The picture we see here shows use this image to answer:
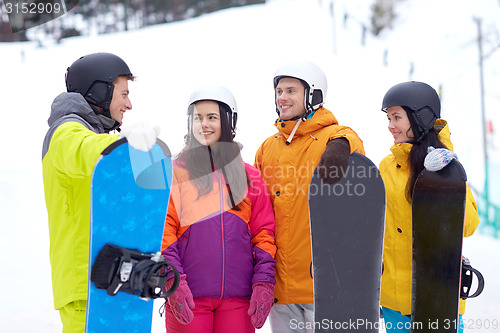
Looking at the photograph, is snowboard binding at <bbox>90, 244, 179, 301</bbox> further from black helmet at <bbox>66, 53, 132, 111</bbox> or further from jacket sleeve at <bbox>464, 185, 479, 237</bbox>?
jacket sleeve at <bbox>464, 185, 479, 237</bbox>

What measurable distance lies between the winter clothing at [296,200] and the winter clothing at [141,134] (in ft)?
3.41

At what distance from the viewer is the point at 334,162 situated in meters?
2.64

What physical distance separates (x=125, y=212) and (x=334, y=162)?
1.06 meters

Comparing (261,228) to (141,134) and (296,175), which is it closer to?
(296,175)

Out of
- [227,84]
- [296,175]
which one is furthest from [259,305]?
[227,84]

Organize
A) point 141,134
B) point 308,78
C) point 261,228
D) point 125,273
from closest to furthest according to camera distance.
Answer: point 141,134 < point 125,273 < point 261,228 < point 308,78

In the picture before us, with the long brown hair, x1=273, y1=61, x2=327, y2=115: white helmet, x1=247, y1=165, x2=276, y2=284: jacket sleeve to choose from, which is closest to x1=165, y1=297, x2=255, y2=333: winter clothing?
x1=247, y1=165, x2=276, y2=284: jacket sleeve

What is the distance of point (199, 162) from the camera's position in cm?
283

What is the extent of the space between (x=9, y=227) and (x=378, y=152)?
7.34m

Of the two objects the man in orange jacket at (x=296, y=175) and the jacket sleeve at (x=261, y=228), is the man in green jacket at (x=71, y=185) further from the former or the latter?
the man in orange jacket at (x=296, y=175)

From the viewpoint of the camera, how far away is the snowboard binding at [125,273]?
7.25 feet

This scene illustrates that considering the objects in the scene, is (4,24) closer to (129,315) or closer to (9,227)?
(9,227)

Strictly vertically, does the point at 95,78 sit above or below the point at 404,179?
above

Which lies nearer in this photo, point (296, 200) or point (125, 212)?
point (125, 212)
